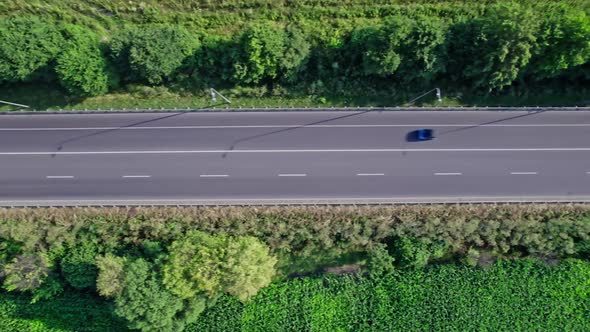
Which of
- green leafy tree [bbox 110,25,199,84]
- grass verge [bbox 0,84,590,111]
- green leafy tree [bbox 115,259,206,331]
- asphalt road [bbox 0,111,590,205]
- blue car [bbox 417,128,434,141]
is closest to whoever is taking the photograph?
green leafy tree [bbox 115,259,206,331]

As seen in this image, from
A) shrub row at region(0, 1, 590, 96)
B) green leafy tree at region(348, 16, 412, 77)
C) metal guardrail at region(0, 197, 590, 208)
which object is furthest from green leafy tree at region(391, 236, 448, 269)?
green leafy tree at region(348, 16, 412, 77)

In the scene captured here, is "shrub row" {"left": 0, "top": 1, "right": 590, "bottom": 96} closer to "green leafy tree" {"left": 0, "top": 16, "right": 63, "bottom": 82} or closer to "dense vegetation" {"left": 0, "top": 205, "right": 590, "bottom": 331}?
"green leafy tree" {"left": 0, "top": 16, "right": 63, "bottom": 82}

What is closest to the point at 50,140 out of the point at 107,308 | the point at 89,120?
the point at 89,120

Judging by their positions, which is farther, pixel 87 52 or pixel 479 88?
pixel 479 88

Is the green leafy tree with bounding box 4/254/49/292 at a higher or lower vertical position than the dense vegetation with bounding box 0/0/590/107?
lower

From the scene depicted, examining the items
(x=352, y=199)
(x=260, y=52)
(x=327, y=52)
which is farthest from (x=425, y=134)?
(x=260, y=52)

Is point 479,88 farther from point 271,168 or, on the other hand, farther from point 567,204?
point 271,168
